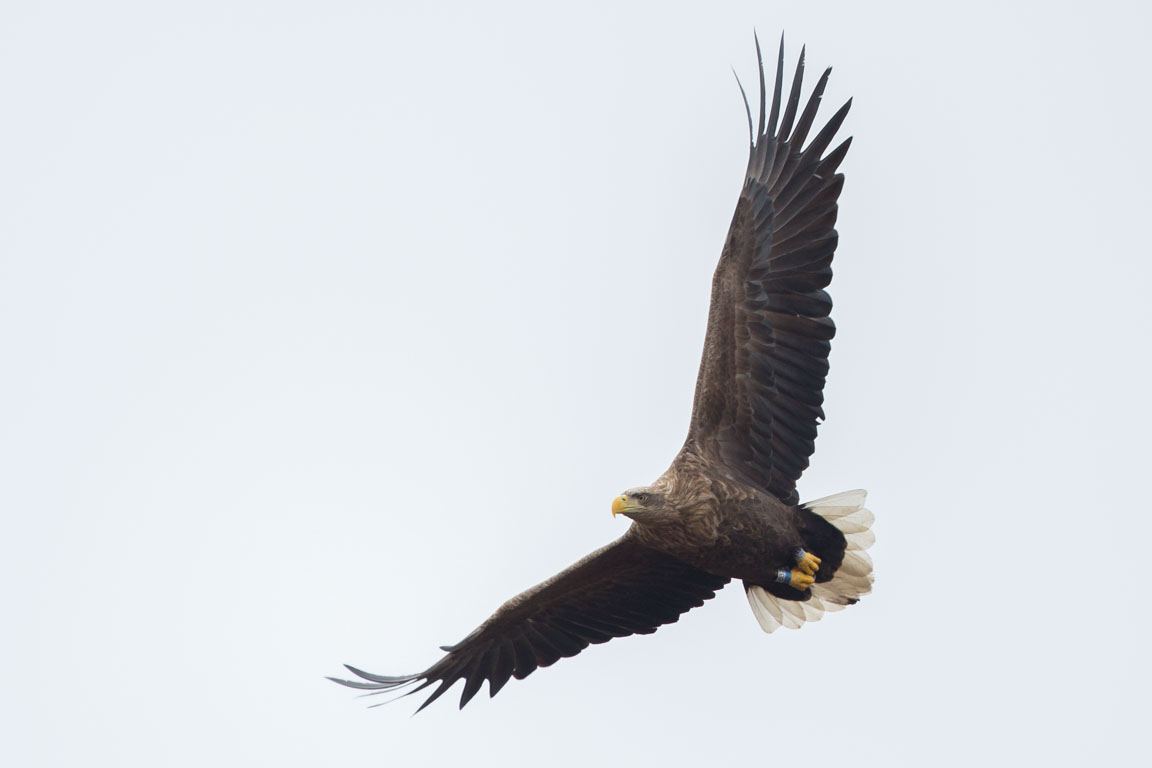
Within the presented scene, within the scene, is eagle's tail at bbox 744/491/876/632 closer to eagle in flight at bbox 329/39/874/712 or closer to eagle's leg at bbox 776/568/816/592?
eagle in flight at bbox 329/39/874/712

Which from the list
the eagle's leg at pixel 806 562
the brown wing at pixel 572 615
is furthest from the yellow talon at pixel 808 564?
the brown wing at pixel 572 615

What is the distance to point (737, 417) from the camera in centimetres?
1133

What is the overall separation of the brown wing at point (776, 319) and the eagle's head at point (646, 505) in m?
0.52

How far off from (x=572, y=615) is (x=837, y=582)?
5.95 ft

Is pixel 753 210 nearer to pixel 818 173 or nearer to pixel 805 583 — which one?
pixel 818 173

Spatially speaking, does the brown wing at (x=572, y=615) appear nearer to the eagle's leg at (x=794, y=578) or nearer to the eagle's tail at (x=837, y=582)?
the eagle's tail at (x=837, y=582)

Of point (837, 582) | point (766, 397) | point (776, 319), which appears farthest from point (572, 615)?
point (776, 319)

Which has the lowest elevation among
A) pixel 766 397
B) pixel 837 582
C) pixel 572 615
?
pixel 837 582

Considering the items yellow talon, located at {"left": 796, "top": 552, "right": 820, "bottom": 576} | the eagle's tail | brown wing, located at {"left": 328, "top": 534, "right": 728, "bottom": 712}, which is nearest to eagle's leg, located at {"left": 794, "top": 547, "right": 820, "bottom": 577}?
yellow talon, located at {"left": 796, "top": 552, "right": 820, "bottom": 576}

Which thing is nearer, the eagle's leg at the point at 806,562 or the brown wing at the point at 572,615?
the eagle's leg at the point at 806,562

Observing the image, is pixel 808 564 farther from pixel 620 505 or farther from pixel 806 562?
pixel 620 505

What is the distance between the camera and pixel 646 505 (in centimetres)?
1090

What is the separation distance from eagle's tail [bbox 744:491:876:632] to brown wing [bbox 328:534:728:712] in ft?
1.49

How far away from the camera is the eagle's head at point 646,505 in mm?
10852
